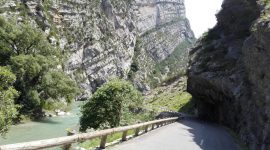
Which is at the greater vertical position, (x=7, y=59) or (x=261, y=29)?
(x=261, y=29)

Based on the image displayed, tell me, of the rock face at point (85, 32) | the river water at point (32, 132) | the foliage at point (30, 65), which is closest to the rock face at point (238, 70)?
the river water at point (32, 132)

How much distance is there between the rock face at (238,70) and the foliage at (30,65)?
22.7 metres

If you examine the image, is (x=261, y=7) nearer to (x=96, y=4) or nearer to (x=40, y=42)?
(x=40, y=42)

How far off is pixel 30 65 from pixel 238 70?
2982 centimetres

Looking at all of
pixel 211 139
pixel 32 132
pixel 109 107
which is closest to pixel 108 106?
pixel 109 107

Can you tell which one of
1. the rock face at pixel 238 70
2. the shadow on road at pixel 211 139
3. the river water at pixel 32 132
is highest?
the rock face at pixel 238 70

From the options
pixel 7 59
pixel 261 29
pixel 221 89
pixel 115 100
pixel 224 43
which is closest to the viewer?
pixel 261 29

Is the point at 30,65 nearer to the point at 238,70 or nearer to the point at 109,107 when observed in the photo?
the point at 109,107

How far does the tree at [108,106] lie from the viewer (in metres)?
42.0

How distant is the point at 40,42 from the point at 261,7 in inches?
1438

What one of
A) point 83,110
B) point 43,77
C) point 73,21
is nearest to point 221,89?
point 83,110

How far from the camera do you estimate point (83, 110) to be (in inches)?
1738

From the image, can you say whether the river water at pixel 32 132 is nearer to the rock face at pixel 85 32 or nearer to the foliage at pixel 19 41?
the foliage at pixel 19 41

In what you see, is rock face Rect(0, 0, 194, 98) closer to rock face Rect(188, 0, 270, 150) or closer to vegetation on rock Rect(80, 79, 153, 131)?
rock face Rect(188, 0, 270, 150)
